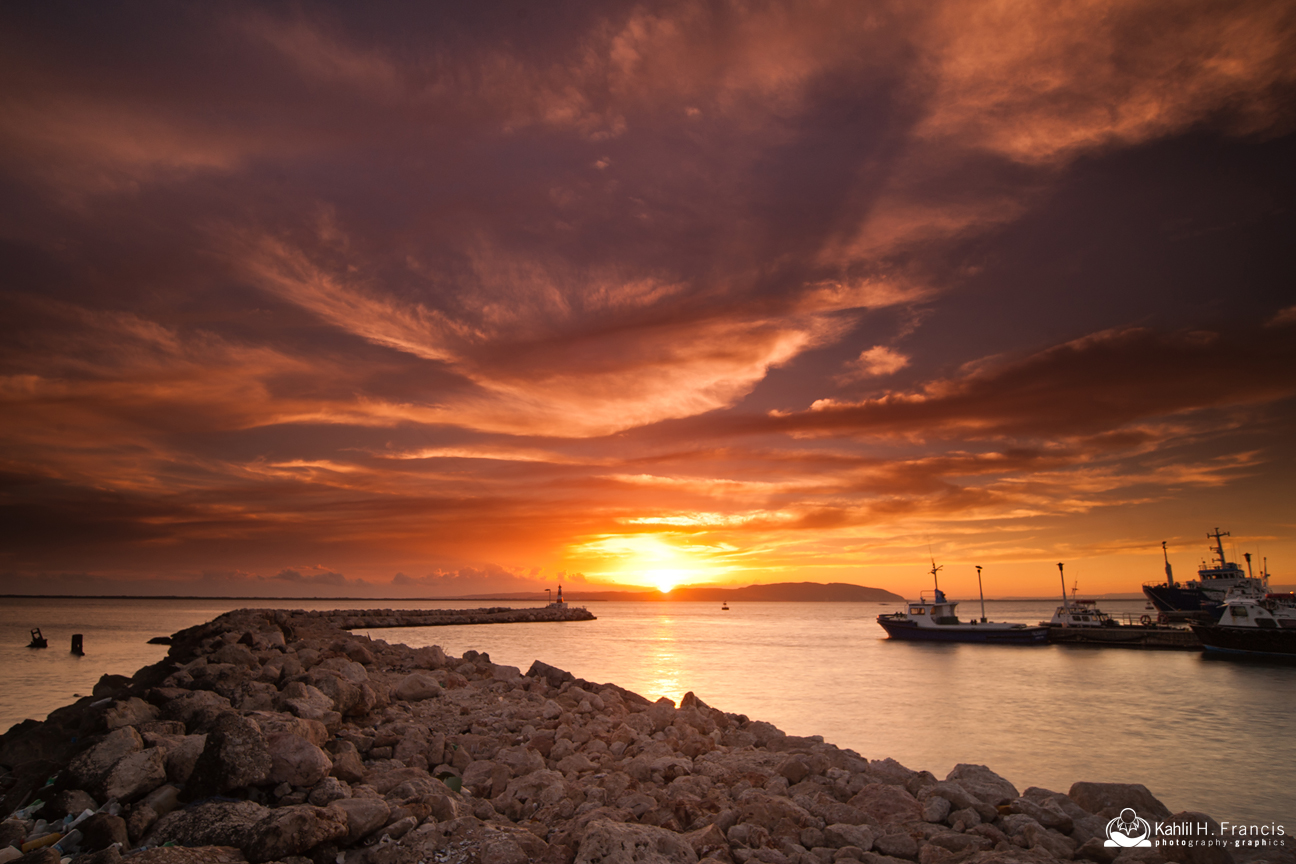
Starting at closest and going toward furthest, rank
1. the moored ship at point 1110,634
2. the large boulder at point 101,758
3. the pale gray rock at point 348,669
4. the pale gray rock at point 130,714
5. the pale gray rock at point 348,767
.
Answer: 1. the large boulder at point 101,758
2. the pale gray rock at point 348,767
3. the pale gray rock at point 130,714
4. the pale gray rock at point 348,669
5. the moored ship at point 1110,634

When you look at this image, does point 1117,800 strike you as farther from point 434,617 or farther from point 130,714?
point 434,617

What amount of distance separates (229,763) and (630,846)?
453 cm

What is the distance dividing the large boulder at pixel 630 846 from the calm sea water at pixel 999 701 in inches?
530

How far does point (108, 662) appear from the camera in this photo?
36.3 m

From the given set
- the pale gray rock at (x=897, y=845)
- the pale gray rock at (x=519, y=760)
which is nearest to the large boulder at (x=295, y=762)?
the pale gray rock at (x=519, y=760)

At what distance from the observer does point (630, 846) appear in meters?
6.14

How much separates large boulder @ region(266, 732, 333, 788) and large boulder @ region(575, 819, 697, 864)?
3372 mm

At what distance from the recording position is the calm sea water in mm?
17875

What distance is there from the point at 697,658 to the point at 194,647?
3195cm

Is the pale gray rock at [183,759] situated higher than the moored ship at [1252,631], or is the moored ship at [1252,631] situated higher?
the pale gray rock at [183,759]

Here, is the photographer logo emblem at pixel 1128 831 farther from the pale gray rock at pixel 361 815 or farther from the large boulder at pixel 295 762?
the large boulder at pixel 295 762

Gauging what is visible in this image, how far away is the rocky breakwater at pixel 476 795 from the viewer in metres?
6.25

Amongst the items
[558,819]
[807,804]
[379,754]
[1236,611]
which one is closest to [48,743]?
[379,754]

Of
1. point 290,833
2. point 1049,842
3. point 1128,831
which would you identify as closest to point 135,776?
point 290,833
